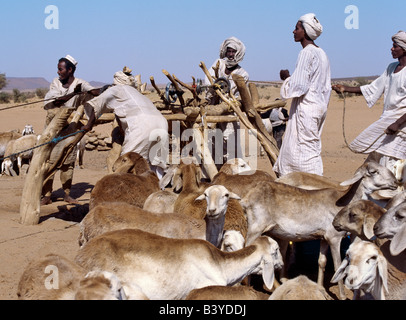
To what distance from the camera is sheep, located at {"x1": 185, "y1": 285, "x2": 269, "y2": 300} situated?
16.0ft

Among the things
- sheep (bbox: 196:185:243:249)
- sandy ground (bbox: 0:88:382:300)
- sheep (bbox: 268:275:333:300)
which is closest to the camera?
sheep (bbox: 268:275:333:300)

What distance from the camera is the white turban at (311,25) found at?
823cm

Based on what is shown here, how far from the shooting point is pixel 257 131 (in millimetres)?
9930

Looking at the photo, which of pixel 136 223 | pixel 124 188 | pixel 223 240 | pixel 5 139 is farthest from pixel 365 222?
pixel 5 139

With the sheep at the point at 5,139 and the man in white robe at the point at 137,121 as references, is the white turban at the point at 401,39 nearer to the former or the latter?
the man in white robe at the point at 137,121

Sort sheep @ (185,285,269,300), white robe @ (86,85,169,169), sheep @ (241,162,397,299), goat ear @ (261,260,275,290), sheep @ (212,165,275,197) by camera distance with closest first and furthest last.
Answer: sheep @ (185,285,269,300) → goat ear @ (261,260,275,290) → sheep @ (241,162,397,299) → sheep @ (212,165,275,197) → white robe @ (86,85,169,169)

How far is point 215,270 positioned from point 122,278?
2.66 ft

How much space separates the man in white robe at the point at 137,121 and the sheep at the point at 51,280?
4528 millimetres

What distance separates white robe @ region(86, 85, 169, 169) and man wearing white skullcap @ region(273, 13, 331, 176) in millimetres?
2160

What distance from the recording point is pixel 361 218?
5.75 metres

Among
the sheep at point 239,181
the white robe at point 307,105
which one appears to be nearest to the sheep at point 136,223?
the sheep at point 239,181

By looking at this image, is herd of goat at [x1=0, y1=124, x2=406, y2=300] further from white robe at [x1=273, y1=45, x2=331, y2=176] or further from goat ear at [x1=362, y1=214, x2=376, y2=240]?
white robe at [x1=273, y1=45, x2=331, y2=176]

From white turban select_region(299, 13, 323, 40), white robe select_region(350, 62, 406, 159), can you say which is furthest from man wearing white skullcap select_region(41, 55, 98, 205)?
white robe select_region(350, 62, 406, 159)
